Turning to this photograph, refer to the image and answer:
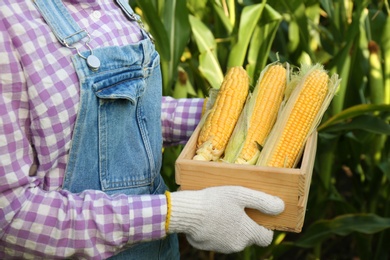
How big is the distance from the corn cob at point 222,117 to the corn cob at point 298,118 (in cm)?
7

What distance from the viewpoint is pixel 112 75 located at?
0.99 m

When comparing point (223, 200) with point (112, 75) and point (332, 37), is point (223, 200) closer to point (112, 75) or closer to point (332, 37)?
point (112, 75)

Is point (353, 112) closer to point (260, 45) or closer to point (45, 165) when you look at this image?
point (260, 45)

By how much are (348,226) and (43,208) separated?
3.50 ft

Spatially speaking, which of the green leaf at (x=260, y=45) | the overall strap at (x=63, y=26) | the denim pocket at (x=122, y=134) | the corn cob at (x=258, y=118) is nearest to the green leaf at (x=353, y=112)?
the green leaf at (x=260, y=45)

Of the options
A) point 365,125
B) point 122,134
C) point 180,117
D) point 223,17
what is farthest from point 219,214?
point 223,17

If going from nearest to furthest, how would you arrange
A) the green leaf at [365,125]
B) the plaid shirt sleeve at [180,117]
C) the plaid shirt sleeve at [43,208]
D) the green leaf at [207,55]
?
the plaid shirt sleeve at [43,208], the plaid shirt sleeve at [180,117], the green leaf at [365,125], the green leaf at [207,55]

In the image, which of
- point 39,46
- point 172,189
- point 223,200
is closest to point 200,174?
point 223,200

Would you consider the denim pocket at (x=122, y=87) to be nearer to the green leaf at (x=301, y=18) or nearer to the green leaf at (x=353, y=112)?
the green leaf at (x=353, y=112)

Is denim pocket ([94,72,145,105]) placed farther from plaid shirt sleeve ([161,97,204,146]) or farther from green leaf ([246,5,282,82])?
green leaf ([246,5,282,82])

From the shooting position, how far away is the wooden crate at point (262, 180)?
1.00m

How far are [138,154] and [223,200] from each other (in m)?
0.17

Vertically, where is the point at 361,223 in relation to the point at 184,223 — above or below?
below

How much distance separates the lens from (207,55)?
5.96ft
